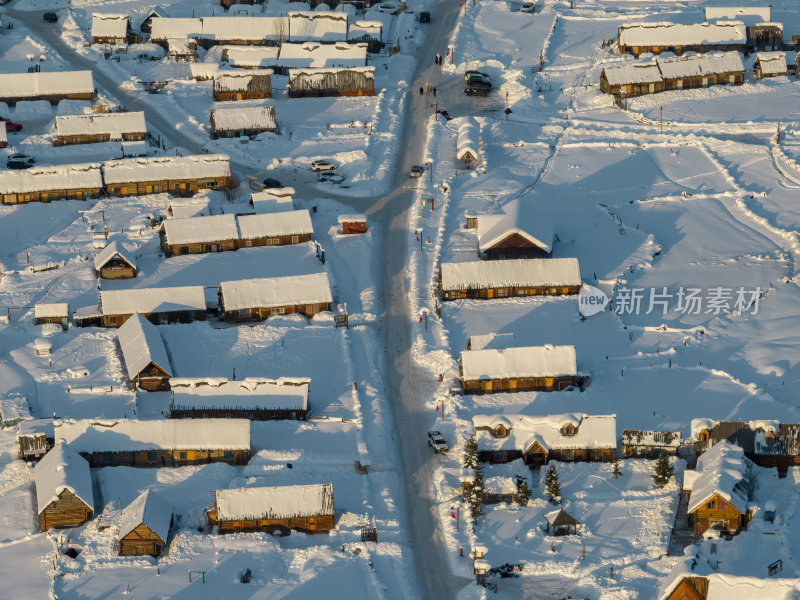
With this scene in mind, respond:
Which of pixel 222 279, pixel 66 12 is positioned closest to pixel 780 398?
pixel 222 279

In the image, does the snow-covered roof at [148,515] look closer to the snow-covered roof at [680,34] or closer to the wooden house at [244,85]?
the wooden house at [244,85]

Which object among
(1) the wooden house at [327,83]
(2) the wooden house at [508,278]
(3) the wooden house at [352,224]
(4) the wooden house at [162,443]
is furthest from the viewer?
(1) the wooden house at [327,83]

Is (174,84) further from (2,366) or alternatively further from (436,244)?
(2,366)

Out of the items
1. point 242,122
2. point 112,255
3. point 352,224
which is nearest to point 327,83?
point 242,122

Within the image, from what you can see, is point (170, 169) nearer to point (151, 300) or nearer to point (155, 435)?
point (151, 300)

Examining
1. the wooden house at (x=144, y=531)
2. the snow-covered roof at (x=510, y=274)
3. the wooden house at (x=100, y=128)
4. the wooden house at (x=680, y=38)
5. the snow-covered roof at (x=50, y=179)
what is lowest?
the wooden house at (x=144, y=531)

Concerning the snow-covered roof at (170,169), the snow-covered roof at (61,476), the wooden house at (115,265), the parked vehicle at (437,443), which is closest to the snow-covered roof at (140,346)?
the wooden house at (115,265)

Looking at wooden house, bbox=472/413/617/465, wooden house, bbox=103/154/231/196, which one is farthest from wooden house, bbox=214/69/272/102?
wooden house, bbox=472/413/617/465

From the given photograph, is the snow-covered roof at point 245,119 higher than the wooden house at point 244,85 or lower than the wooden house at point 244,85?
lower
